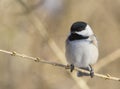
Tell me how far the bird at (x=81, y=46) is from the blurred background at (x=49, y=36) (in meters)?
0.89

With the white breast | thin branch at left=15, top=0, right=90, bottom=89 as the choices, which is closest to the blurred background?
thin branch at left=15, top=0, right=90, bottom=89

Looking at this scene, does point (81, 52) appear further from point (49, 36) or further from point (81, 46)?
point (49, 36)

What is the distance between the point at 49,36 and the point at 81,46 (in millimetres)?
1160

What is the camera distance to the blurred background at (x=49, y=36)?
6043 millimetres

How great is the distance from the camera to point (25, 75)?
6.26 m

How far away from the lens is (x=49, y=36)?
589 centimetres

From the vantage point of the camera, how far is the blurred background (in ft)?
19.8

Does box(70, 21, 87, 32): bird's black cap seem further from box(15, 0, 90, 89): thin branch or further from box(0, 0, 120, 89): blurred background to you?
box(0, 0, 120, 89): blurred background

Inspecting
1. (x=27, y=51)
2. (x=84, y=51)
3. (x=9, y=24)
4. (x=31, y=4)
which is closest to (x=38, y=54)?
(x=27, y=51)

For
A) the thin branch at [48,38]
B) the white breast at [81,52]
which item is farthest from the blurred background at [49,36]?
the white breast at [81,52]

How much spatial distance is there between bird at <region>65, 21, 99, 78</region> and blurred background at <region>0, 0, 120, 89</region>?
0.89m

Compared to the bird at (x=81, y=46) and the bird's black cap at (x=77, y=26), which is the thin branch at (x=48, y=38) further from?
the bird's black cap at (x=77, y=26)

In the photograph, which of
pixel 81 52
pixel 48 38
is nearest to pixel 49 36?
pixel 48 38

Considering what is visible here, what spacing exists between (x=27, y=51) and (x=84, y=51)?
60.5 inches
